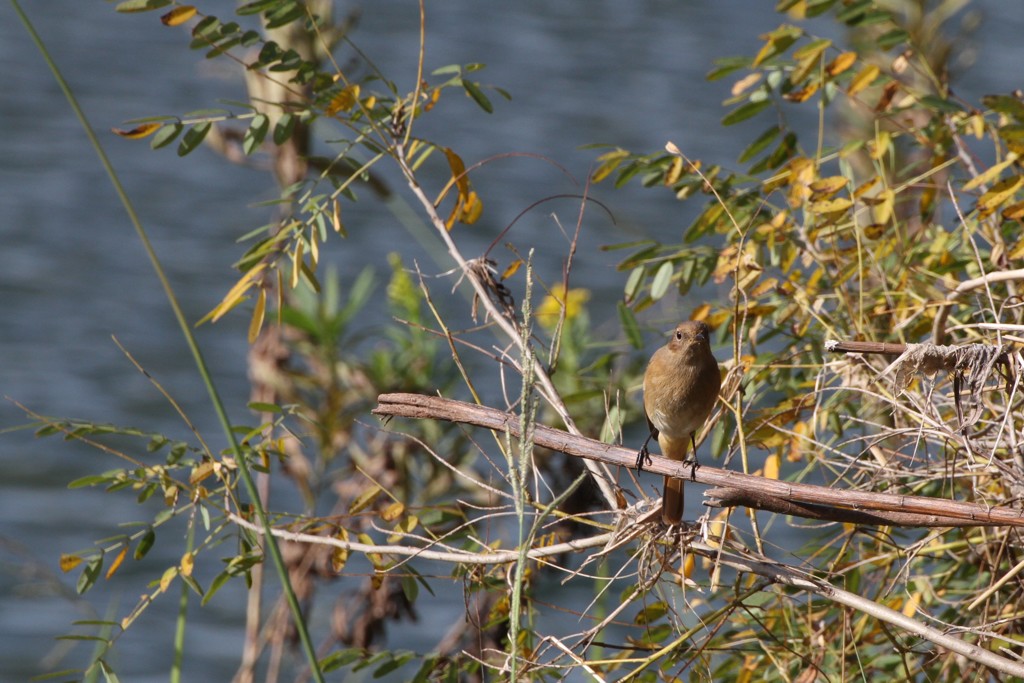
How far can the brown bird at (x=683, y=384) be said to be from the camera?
297 cm

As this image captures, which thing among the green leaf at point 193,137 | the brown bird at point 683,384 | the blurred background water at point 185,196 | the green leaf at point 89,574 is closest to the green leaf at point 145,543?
the green leaf at point 89,574

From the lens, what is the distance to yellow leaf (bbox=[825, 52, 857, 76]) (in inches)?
108

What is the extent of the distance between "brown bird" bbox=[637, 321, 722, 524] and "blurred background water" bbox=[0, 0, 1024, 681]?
319 cm

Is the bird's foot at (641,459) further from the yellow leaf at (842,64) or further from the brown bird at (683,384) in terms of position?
the yellow leaf at (842,64)

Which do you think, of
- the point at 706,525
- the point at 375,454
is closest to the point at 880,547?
the point at 706,525

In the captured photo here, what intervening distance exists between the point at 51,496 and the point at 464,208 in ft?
19.0

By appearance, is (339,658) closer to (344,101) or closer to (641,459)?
(641,459)

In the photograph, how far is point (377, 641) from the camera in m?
4.70

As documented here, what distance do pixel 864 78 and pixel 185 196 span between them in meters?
8.22

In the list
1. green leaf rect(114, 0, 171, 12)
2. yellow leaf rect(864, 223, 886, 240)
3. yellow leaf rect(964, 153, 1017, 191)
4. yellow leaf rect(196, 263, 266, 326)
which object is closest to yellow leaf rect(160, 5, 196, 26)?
green leaf rect(114, 0, 171, 12)

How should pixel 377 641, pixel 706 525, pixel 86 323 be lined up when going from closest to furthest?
pixel 706 525, pixel 377 641, pixel 86 323

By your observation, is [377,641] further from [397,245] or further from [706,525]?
[397,245]

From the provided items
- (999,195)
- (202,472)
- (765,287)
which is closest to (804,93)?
(765,287)

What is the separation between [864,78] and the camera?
2.78 meters
